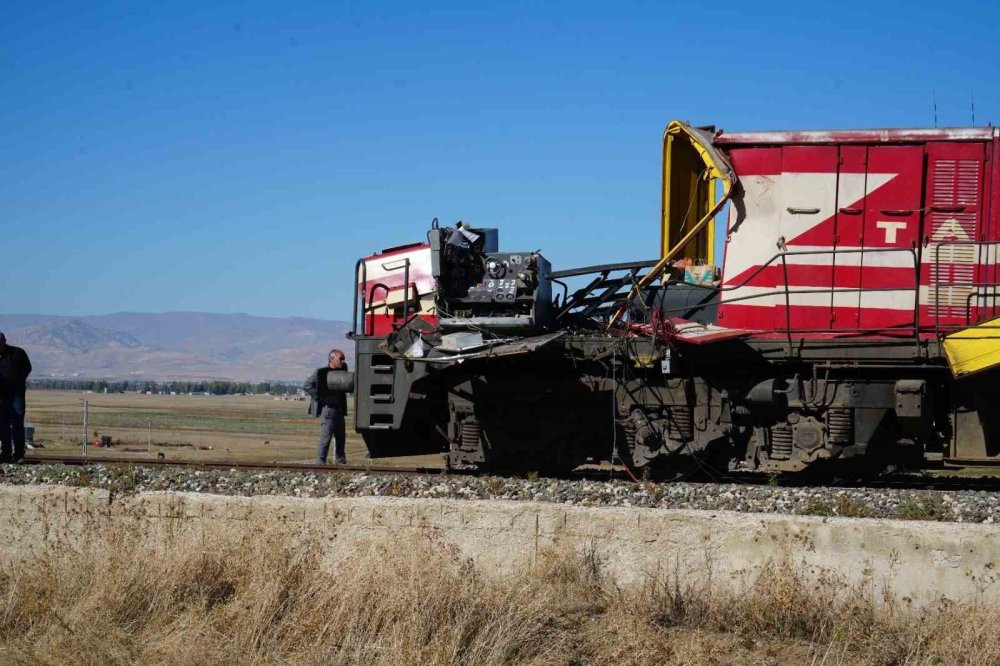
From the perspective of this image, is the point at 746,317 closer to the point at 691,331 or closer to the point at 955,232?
the point at 691,331

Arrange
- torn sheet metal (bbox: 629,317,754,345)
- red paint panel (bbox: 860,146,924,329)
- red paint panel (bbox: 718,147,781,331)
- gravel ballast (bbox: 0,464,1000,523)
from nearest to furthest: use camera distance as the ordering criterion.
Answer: gravel ballast (bbox: 0,464,1000,523) → torn sheet metal (bbox: 629,317,754,345) → red paint panel (bbox: 860,146,924,329) → red paint panel (bbox: 718,147,781,331)

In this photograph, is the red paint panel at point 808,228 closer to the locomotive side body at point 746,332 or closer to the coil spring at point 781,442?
the locomotive side body at point 746,332

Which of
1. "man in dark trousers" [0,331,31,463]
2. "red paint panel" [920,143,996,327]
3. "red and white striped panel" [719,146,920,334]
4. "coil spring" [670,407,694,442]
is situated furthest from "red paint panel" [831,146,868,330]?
"man in dark trousers" [0,331,31,463]

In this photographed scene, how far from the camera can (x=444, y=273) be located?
42.7 ft

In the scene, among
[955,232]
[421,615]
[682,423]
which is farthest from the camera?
[682,423]

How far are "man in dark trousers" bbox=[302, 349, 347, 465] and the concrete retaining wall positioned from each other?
5174 mm

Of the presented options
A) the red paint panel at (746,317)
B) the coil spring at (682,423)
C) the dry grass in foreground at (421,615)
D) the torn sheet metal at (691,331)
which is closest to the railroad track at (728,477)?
the coil spring at (682,423)

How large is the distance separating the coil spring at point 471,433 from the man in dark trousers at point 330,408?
2.50 metres

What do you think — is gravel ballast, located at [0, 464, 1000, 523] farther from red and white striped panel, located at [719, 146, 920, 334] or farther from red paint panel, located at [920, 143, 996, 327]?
red and white striped panel, located at [719, 146, 920, 334]

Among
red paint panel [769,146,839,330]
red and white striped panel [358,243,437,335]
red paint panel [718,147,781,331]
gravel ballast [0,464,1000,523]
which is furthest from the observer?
red and white striped panel [358,243,437,335]

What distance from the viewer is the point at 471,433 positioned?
12.9m

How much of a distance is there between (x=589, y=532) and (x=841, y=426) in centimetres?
427

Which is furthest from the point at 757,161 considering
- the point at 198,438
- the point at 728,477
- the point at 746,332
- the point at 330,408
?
the point at 198,438

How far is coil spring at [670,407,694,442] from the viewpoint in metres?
12.2
